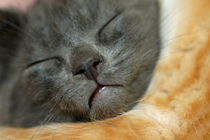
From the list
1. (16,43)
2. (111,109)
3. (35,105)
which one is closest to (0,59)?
(16,43)

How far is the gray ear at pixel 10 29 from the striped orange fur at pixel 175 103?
0.64m

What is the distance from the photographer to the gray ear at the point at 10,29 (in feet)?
4.49

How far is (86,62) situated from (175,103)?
38cm

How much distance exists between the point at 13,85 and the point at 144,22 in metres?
0.57

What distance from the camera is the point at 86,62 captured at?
1032 mm

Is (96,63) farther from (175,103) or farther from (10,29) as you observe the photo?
(10,29)

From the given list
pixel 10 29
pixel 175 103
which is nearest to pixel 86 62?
pixel 175 103

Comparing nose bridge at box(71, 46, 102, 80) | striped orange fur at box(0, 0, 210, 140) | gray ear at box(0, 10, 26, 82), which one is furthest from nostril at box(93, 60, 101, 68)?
gray ear at box(0, 10, 26, 82)

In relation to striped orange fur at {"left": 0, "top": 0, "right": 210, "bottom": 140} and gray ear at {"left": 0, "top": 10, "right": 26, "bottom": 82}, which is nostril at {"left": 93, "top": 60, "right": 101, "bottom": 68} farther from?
gray ear at {"left": 0, "top": 10, "right": 26, "bottom": 82}

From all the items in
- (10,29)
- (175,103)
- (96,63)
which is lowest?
(175,103)

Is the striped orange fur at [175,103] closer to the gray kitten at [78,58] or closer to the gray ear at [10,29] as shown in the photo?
the gray kitten at [78,58]

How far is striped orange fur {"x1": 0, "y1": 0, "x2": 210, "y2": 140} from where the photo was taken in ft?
2.24

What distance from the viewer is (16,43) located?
54.9 inches

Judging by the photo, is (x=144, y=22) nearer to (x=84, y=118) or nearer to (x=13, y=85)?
(x=84, y=118)
